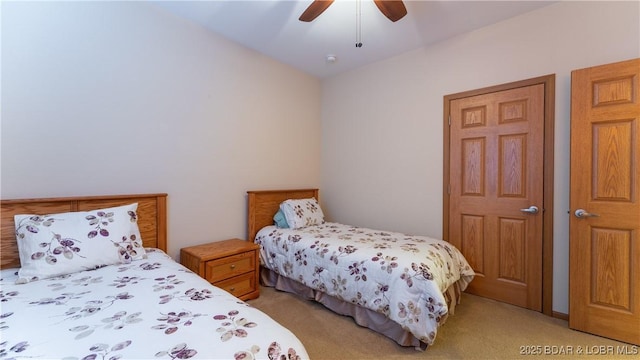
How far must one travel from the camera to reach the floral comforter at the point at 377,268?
1.72 meters

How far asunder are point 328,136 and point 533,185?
240cm

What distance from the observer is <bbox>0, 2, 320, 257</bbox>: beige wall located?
5.59 feet

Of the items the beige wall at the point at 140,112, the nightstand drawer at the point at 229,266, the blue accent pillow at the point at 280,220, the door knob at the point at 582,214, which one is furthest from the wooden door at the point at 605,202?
the beige wall at the point at 140,112

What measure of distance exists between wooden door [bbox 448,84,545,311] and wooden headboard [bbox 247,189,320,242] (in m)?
1.89

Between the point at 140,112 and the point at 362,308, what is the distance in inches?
94.7

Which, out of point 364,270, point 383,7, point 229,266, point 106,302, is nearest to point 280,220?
point 229,266

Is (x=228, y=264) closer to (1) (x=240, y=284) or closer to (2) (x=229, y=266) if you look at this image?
(2) (x=229, y=266)

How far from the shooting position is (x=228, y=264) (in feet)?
7.60

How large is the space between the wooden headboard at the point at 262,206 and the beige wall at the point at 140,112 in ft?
0.35

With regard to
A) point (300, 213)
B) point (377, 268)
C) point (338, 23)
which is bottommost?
point (377, 268)

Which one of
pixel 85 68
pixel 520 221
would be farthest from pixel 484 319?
pixel 85 68

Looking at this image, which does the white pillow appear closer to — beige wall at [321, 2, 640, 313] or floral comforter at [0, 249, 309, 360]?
beige wall at [321, 2, 640, 313]

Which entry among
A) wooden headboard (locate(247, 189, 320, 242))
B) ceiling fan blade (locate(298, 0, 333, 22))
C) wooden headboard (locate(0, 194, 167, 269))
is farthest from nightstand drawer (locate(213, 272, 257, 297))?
ceiling fan blade (locate(298, 0, 333, 22))

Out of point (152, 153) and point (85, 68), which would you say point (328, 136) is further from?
point (85, 68)
